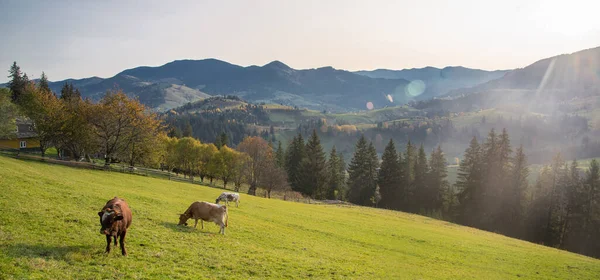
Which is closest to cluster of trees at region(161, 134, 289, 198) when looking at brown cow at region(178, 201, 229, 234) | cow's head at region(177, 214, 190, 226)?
cow's head at region(177, 214, 190, 226)

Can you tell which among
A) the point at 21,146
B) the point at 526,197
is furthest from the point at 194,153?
the point at 526,197

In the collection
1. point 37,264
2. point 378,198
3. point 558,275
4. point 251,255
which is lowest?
point 378,198

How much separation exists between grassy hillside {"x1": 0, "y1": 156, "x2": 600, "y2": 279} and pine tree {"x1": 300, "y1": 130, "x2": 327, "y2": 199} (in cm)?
5883

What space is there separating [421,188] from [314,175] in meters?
30.5

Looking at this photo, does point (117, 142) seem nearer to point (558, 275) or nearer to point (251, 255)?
point (251, 255)

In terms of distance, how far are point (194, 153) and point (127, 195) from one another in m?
63.8

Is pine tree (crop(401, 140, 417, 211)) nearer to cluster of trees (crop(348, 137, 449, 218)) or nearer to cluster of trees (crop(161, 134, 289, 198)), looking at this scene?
cluster of trees (crop(348, 137, 449, 218))

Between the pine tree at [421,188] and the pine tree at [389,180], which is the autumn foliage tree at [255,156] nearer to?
the pine tree at [389,180]

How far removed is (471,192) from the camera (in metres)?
78.2

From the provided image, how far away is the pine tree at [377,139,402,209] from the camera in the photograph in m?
92.5

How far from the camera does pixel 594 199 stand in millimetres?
67125

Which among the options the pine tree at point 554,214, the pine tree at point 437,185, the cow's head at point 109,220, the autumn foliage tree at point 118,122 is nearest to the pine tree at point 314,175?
the pine tree at point 437,185

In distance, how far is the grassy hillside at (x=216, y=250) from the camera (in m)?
12.9

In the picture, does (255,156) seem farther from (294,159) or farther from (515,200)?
(515,200)
